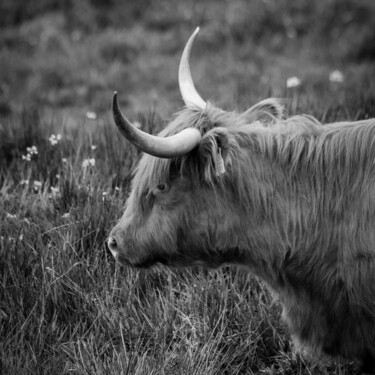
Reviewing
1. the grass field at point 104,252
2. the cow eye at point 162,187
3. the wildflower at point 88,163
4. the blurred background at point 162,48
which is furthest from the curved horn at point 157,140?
the blurred background at point 162,48

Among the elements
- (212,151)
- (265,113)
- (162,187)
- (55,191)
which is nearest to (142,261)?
(162,187)

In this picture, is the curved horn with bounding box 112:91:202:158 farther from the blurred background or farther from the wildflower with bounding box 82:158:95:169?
the blurred background

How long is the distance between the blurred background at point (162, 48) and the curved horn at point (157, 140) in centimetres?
391

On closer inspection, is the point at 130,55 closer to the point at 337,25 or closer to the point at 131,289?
the point at 337,25

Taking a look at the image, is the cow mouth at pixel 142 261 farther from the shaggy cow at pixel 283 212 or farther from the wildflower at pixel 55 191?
the wildflower at pixel 55 191

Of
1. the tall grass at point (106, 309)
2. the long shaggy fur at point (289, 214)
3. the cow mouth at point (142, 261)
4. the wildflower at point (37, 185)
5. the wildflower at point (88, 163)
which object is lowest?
the tall grass at point (106, 309)

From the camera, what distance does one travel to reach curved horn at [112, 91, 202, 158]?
2328 millimetres

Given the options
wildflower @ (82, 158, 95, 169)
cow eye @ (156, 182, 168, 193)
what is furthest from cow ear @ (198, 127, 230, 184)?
wildflower @ (82, 158, 95, 169)

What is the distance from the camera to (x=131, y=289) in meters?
3.24

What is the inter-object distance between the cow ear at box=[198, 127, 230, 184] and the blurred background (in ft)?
12.6

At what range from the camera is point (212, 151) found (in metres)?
2.58

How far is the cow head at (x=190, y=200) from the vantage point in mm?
2629

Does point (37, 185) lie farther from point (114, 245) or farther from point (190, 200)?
point (190, 200)

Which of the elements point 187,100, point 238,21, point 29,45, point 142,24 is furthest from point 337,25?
point 187,100
